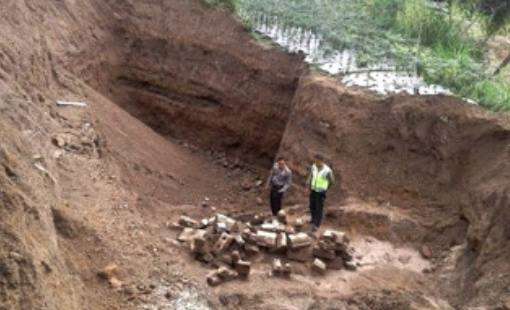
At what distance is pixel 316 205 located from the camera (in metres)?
10.0

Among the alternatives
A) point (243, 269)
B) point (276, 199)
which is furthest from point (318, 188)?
point (243, 269)

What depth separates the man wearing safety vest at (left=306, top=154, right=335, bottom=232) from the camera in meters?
9.86

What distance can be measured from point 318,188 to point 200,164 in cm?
429

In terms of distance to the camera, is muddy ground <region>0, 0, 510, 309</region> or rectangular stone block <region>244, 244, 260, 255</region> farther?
rectangular stone block <region>244, 244, 260, 255</region>

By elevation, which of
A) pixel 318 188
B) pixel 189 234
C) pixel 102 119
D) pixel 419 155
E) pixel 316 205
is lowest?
pixel 189 234

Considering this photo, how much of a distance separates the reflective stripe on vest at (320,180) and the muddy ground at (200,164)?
1.02 m

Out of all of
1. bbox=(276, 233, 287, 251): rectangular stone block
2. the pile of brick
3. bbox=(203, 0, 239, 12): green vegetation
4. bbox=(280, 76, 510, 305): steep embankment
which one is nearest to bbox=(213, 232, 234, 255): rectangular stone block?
the pile of brick

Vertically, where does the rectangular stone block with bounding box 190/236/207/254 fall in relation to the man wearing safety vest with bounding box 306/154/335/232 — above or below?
below

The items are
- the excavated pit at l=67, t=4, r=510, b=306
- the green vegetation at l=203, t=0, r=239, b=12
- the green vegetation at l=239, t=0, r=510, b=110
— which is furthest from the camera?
the green vegetation at l=203, t=0, r=239, b=12

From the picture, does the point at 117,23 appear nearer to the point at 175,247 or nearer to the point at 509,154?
the point at 175,247

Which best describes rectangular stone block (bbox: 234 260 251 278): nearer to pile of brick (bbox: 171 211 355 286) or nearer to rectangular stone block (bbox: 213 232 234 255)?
pile of brick (bbox: 171 211 355 286)

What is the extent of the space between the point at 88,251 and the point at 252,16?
8063 mm

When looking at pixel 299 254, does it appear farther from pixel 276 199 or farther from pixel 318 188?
pixel 276 199

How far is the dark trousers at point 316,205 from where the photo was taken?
9.97 m
